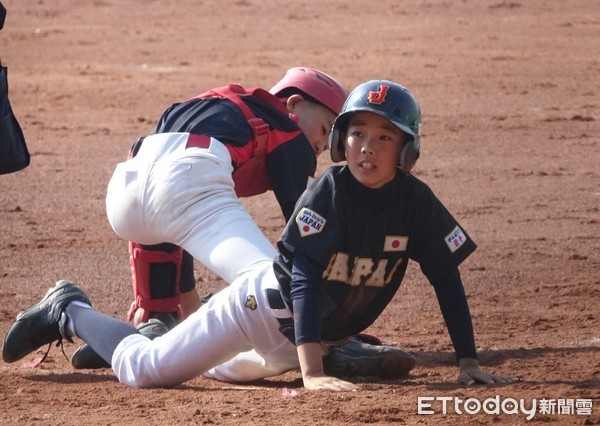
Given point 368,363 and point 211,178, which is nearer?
point 368,363

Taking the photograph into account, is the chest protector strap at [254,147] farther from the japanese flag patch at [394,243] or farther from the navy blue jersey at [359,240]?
the japanese flag patch at [394,243]

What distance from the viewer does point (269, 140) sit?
4.76 meters

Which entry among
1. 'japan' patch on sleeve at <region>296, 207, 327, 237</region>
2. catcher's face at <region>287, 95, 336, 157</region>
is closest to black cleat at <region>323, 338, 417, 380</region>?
'japan' patch on sleeve at <region>296, 207, 327, 237</region>

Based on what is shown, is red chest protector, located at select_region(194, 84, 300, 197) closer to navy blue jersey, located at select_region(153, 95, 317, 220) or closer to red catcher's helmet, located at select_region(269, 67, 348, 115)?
navy blue jersey, located at select_region(153, 95, 317, 220)

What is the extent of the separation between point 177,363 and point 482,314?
176cm

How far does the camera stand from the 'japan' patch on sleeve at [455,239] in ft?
12.8

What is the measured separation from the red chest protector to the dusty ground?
0.80 m

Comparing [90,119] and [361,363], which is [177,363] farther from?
[90,119]

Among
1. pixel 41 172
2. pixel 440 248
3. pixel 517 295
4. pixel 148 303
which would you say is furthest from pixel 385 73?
pixel 440 248

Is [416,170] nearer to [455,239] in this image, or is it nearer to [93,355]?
[93,355]

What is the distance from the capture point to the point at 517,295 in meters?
5.64

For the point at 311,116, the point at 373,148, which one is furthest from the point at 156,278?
the point at 373,148

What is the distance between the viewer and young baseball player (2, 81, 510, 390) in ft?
12.5

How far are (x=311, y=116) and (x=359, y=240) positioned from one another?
4.14 ft
